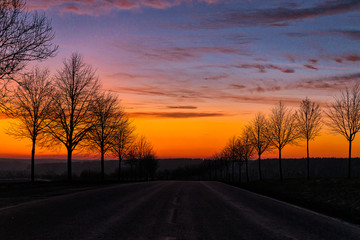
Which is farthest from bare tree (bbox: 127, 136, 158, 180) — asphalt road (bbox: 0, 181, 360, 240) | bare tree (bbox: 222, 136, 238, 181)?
asphalt road (bbox: 0, 181, 360, 240)

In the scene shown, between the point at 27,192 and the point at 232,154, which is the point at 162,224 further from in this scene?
the point at 232,154

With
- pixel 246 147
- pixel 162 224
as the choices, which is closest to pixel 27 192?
pixel 162 224

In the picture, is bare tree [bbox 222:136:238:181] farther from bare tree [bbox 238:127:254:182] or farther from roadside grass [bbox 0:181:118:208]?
roadside grass [bbox 0:181:118:208]

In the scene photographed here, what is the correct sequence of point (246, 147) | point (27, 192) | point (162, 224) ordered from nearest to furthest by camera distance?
point (162, 224), point (27, 192), point (246, 147)

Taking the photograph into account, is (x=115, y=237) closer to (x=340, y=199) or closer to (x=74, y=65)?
(x=340, y=199)

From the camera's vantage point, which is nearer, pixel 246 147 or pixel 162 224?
pixel 162 224

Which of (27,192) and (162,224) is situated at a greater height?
(162,224)

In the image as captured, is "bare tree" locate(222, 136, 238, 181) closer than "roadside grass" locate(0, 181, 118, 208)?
No

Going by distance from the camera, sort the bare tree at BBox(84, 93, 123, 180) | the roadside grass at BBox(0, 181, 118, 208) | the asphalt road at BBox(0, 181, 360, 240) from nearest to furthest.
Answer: the asphalt road at BBox(0, 181, 360, 240)
the roadside grass at BBox(0, 181, 118, 208)
the bare tree at BBox(84, 93, 123, 180)

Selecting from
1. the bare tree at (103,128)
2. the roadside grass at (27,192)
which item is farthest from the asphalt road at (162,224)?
the bare tree at (103,128)

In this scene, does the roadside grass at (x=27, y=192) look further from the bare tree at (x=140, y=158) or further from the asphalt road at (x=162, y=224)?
the bare tree at (x=140, y=158)

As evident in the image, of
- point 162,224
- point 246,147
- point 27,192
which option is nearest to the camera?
point 162,224

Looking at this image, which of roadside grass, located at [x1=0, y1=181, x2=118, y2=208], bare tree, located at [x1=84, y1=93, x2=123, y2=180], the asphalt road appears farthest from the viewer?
bare tree, located at [x1=84, y1=93, x2=123, y2=180]

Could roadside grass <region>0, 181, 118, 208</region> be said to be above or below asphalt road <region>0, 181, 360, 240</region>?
below
